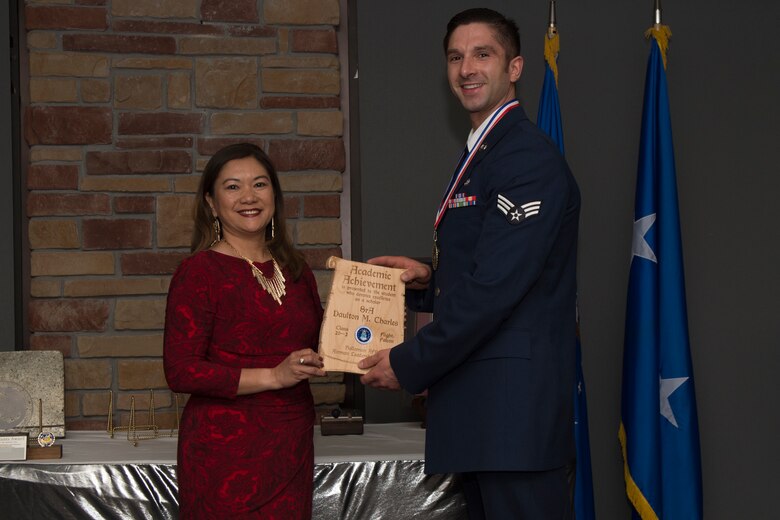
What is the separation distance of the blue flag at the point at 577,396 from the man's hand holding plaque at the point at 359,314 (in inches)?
43.5

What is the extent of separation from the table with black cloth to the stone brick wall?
0.70 m

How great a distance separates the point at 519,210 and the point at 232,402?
0.81 m

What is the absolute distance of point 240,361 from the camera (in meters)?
2.01

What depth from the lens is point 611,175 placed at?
3285mm

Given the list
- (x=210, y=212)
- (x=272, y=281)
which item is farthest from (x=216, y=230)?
(x=272, y=281)

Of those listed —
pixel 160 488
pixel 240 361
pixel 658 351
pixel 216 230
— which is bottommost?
pixel 160 488

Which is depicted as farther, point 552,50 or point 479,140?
point 552,50

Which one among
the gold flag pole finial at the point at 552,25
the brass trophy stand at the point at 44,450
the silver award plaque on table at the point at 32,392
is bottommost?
the brass trophy stand at the point at 44,450

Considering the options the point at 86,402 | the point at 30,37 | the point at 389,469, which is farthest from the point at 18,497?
the point at 30,37

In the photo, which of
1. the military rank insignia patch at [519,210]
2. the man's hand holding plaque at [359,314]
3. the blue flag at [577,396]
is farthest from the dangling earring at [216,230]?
the blue flag at [577,396]

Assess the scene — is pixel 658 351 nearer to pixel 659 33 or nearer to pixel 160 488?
pixel 659 33

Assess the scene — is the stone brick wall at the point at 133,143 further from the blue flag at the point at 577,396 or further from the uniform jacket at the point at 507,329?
the uniform jacket at the point at 507,329

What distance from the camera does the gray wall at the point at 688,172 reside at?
3.22 meters

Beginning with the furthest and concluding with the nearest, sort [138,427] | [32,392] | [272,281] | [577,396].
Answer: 1. [577,396]
2. [138,427]
3. [32,392]
4. [272,281]
